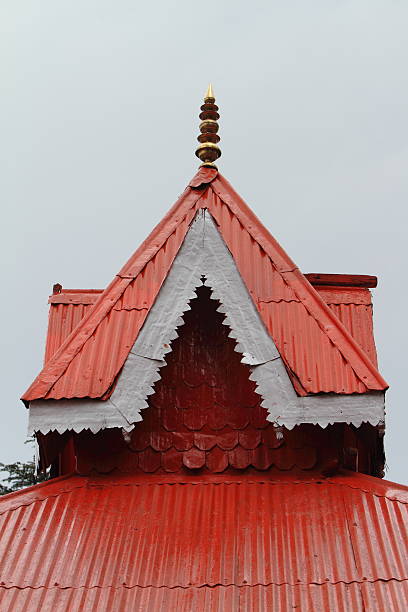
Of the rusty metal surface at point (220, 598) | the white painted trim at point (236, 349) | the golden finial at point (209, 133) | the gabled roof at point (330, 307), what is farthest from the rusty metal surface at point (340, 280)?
the rusty metal surface at point (220, 598)

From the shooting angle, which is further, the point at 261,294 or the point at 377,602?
the point at 261,294

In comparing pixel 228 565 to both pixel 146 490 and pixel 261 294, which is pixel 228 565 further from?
pixel 261 294

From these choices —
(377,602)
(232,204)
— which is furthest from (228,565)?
(232,204)

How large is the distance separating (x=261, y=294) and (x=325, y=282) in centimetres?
286

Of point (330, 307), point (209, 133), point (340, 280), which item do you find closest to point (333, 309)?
point (330, 307)

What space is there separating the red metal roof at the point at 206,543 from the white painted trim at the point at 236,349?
588 mm

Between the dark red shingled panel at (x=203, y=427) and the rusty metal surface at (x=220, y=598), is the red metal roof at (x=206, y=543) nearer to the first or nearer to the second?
the rusty metal surface at (x=220, y=598)

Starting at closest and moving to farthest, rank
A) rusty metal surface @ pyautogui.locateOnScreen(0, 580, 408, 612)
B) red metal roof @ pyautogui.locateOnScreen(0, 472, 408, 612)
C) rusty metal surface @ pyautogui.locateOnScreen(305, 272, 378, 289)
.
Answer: rusty metal surface @ pyautogui.locateOnScreen(0, 580, 408, 612) → red metal roof @ pyautogui.locateOnScreen(0, 472, 408, 612) → rusty metal surface @ pyautogui.locateOnScreen(305, 272, 378, 289)

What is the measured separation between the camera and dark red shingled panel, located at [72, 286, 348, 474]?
6.40 m

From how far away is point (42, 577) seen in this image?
536cm

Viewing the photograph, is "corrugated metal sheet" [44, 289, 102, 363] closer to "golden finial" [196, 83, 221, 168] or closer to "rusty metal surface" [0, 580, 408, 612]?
"golden finial" [196, 83, 221, 168]

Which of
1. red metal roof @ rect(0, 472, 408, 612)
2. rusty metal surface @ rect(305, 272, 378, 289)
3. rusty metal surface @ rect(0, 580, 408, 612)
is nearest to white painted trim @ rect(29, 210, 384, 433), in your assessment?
red metal roof @ rect(0, 472, 408, 612)

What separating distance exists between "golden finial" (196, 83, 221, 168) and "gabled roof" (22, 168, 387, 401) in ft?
1.53

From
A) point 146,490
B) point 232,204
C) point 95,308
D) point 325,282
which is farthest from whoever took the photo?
point 325,282
